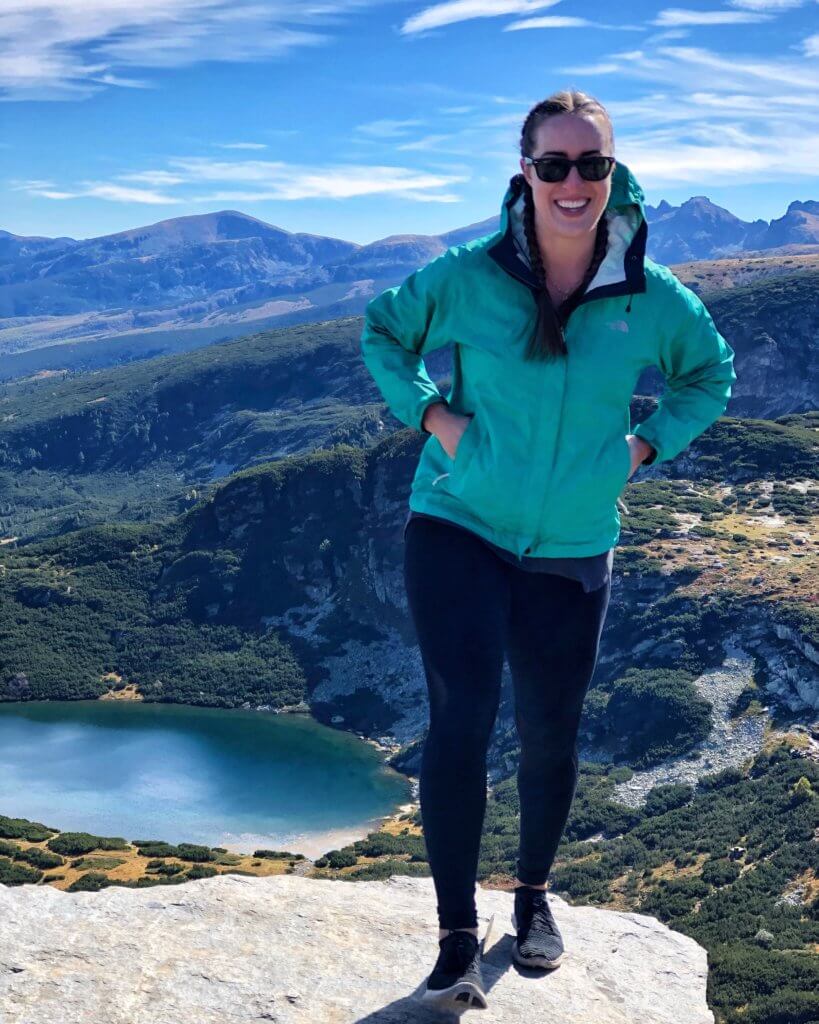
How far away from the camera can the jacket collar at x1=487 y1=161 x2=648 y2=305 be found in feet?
16.4

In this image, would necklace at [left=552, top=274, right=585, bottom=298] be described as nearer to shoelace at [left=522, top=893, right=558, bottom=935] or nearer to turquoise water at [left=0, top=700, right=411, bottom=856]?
shoelace at [left=522, top=893, right=558, bottom=935]

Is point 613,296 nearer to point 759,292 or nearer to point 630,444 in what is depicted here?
point 630,444

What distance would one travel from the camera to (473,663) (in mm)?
4879

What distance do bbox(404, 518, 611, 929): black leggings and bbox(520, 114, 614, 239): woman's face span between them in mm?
1502

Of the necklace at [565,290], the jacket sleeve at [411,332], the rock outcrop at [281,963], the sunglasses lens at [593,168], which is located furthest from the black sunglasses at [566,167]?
the rock outcrop at [281,963]

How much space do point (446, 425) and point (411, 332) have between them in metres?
0.52

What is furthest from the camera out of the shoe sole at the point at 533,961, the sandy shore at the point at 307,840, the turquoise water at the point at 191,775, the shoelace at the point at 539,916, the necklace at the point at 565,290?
the turquoise water at the point at 191,775

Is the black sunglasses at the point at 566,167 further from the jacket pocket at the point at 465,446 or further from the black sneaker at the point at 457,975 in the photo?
the black sneaker at the point at 457,975

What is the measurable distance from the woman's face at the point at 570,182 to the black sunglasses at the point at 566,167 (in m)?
0.02

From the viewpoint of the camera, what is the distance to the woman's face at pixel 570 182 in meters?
4.84

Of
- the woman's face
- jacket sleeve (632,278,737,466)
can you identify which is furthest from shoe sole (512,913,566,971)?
the woman's face

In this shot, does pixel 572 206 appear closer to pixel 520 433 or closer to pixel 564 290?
pixel 564 290

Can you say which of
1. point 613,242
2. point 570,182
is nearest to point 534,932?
point 613,242

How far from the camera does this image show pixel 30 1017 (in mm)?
5215
